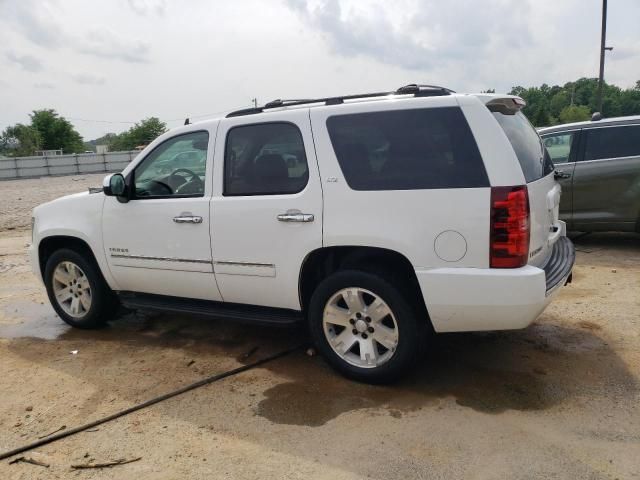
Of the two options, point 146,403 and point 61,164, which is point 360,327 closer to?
point 146,403

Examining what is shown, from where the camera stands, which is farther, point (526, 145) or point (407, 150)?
point (526, 145)

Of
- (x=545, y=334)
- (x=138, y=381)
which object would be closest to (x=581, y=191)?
(x=545, y=334)

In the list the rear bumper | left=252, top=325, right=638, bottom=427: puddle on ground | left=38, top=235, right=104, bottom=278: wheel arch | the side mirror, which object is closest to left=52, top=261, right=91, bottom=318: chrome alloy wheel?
left=38, top=235, right=104, bottom=278: wheel arch

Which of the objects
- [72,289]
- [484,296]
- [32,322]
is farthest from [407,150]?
[32,322]

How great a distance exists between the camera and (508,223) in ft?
10.8

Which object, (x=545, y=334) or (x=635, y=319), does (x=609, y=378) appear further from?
(x=635, y=319)

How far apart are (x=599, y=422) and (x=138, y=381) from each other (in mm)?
3088

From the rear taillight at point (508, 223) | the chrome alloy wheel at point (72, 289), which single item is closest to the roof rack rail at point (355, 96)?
the rear taillight at point (508, 223)

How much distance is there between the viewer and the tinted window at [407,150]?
3.40m

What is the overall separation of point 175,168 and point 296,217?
1.41 meters

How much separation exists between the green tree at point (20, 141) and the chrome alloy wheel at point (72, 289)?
7564 centimetres

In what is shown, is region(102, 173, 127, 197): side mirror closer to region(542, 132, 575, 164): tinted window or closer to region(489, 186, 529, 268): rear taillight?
region(489, 186, 529, 268): rear taillight

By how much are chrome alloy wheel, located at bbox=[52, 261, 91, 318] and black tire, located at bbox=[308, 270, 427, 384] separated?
2497 millimetres

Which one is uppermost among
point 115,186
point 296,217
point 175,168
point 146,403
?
point 175,168
